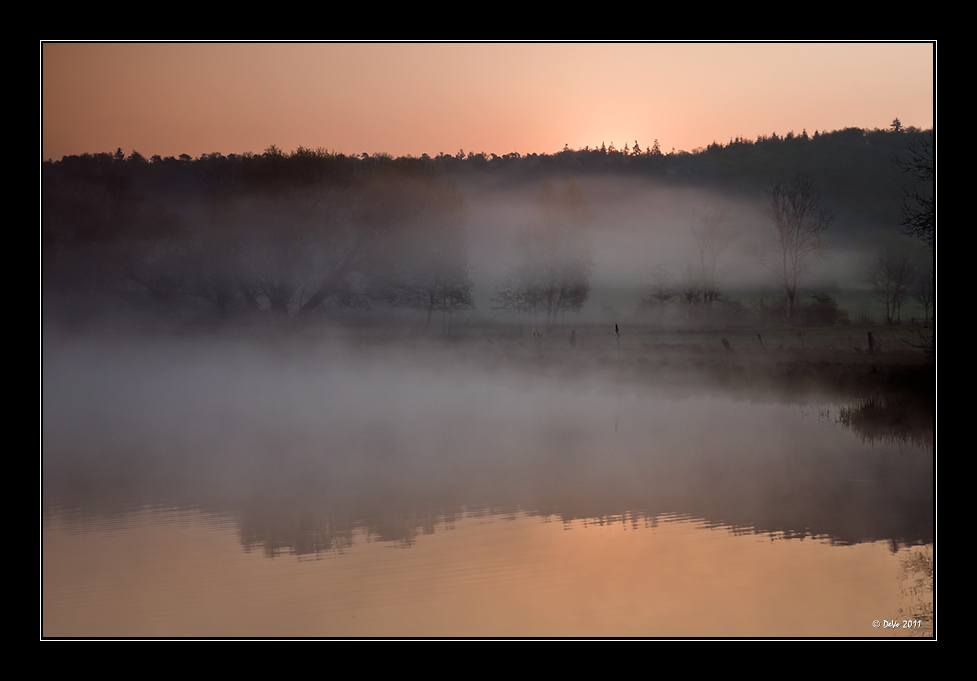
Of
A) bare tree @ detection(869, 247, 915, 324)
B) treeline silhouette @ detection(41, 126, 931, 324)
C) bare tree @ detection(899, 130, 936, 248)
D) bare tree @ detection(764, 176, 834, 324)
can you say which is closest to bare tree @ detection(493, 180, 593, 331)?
treeline silhouette @ detection(41, 126, 931, 324)

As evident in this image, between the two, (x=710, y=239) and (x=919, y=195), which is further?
(x=710, y=239)

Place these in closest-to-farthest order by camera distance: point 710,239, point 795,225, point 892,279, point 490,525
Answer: point 490,525 → point 892,279 → point 795,225 → point 710,239

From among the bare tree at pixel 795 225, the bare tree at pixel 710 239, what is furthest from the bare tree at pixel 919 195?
the bare tree at pixel 710 239

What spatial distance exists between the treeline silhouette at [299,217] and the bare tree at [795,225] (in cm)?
41

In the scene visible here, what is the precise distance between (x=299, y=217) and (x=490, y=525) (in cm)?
1335

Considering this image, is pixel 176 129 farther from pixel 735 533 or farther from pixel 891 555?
pixel 891 555

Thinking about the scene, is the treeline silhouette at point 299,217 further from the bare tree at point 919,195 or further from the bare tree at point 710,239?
the bare tree at point 919,195

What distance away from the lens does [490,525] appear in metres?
8.20

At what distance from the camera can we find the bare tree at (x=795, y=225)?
16.7m

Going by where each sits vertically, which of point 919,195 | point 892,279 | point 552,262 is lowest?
point 892,279

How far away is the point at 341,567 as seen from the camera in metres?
7.06

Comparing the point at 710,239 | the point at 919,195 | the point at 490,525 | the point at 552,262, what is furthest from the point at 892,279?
the point at 490,525

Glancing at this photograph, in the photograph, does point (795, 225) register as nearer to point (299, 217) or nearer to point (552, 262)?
point (552, 262)

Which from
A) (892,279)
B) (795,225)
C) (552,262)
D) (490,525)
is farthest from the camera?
(552,262)
